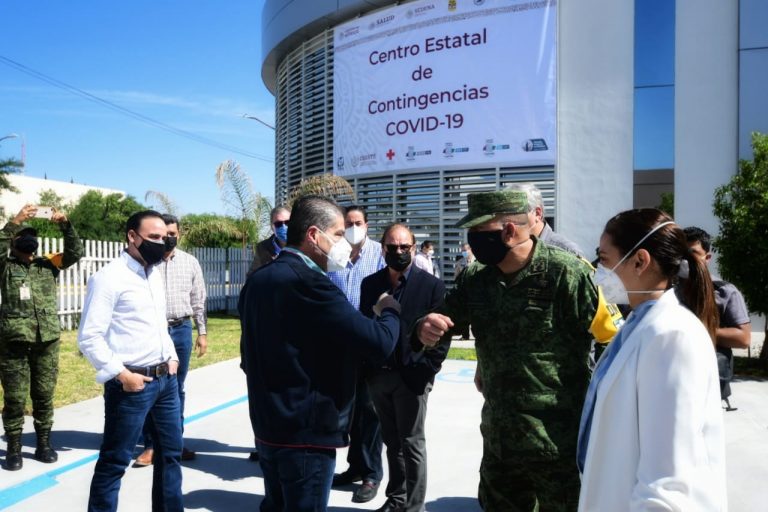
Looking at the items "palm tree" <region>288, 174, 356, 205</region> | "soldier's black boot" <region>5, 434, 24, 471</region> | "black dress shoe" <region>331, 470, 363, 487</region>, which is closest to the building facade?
"palm tree" <region>288, 174, 356, 205</region>

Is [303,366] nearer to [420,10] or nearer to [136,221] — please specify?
[136,221]

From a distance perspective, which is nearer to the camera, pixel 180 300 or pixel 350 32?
A: pixel 180 300

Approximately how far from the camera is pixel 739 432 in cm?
614

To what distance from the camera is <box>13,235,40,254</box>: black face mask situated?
5523mm

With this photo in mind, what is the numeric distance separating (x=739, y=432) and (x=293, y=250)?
547 cm

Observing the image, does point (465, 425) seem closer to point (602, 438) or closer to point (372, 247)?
point (372, 247)

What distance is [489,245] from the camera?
9.34ft

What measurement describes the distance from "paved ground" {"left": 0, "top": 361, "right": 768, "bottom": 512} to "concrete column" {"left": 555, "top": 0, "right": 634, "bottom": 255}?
19.2ft

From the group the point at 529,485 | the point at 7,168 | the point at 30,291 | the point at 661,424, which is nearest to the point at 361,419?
the point at 529,485

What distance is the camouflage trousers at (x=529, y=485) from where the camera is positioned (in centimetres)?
267

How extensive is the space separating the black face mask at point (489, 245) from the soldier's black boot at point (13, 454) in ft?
15.1

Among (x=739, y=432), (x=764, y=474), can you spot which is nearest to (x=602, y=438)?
(x=764, y=474)

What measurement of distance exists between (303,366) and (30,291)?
13.5 ft

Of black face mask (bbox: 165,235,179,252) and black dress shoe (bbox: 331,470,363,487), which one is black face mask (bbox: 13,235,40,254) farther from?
black dress shoe (bbox: 331,470,363,487)
